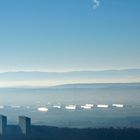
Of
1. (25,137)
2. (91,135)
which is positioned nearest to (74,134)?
(91,135)

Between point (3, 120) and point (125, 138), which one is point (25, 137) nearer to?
point (3, 120)

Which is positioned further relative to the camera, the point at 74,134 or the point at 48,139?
the point at 74,134

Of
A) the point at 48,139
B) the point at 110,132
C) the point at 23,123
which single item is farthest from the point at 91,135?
the point at 23,123

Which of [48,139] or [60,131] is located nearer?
[48,139]

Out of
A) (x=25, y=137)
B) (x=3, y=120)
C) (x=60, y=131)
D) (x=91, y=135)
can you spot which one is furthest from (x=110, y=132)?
(x=3, y=120)

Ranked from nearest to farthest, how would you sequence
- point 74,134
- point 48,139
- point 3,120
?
1. point 48,139
2. point 74,134
3. point 3,120

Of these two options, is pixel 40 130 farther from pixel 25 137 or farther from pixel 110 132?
pixel 110 132

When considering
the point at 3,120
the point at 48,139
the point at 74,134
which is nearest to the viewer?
the point at 48,139
